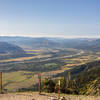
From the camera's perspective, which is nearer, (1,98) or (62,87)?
(1,98)

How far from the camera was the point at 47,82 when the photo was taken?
190 ft

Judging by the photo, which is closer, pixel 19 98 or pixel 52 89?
pixel 19 98

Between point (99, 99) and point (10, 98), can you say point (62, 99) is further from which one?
point (10, 98)

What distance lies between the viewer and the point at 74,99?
32000 millimetres

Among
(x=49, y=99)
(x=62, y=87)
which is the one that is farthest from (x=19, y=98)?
(x=62, y=87)

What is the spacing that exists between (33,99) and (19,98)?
3054 mm

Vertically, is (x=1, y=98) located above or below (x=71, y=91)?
above

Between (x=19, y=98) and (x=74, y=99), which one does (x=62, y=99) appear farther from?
(x=19, y=98)

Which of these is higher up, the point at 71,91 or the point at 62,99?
the point at 62,99

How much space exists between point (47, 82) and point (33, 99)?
28453 millimetres

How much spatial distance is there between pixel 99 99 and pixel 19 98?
1628 cm

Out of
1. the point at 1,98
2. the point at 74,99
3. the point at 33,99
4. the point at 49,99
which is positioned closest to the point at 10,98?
the point at 1,98

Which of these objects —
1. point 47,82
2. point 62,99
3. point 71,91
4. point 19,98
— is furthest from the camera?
point 47,82

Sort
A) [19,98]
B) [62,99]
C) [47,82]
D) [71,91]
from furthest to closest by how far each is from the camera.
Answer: [47,82]
[71,91]
[19,98]
[62,99]
